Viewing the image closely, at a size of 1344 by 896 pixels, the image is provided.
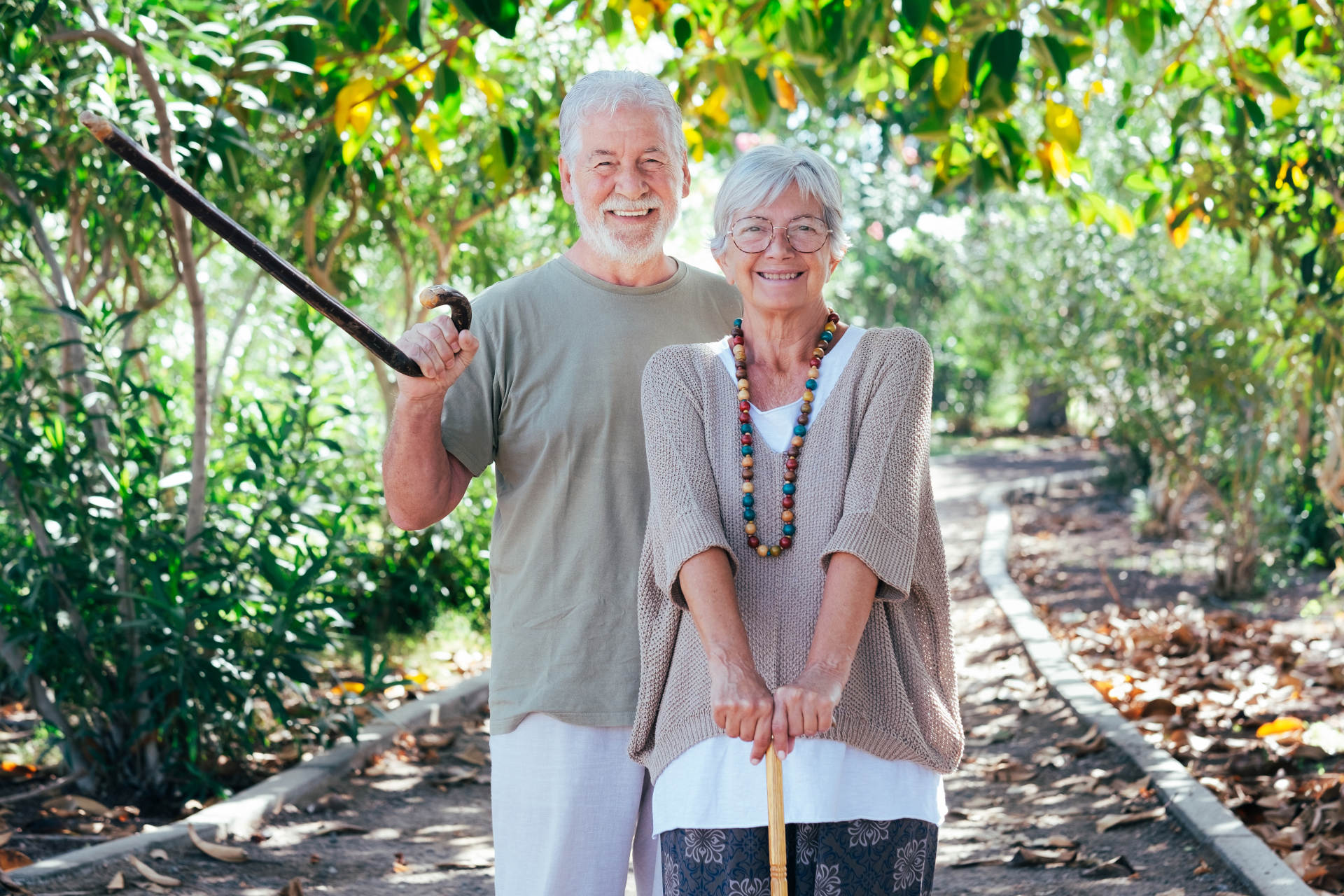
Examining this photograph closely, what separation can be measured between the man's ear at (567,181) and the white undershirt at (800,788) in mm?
1224

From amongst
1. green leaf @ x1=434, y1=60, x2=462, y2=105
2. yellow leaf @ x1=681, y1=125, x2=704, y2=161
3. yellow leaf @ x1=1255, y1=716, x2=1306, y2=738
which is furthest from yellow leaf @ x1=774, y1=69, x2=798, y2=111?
yellow leaf @ x1=1255, y1=716, x2=1306, y2=738

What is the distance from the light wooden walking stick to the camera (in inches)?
77.0

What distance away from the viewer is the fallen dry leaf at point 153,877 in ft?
12.1

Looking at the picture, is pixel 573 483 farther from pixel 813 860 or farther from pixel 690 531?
pixel 813 860

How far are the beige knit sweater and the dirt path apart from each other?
79.0 inches

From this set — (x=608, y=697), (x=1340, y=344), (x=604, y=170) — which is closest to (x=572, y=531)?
(x=608, y=697)

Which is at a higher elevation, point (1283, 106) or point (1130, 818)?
point (1283, 106)

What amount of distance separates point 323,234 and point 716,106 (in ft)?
8.00

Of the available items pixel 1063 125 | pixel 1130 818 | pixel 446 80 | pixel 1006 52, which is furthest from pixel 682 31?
pixel 1130 818

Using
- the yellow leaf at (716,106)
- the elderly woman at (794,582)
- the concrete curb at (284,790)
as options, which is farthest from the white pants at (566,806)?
the yellow leaf at (716,106)

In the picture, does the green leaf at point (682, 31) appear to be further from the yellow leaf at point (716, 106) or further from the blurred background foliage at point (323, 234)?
the yellow leaf at point (716, 106)

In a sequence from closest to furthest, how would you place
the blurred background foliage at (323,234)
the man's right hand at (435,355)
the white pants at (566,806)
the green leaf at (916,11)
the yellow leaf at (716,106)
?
the man's right hand at (435,355) → the white pants at (566,806) → the green leaf at (916,11) → the blurred background foliage at (323,234) → the yellow leaf at (716,106)

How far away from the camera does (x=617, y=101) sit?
2.59m

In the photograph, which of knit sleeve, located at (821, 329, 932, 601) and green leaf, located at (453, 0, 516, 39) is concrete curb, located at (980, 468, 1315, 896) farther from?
green leaf, located at (453, 0, 516, 39)
